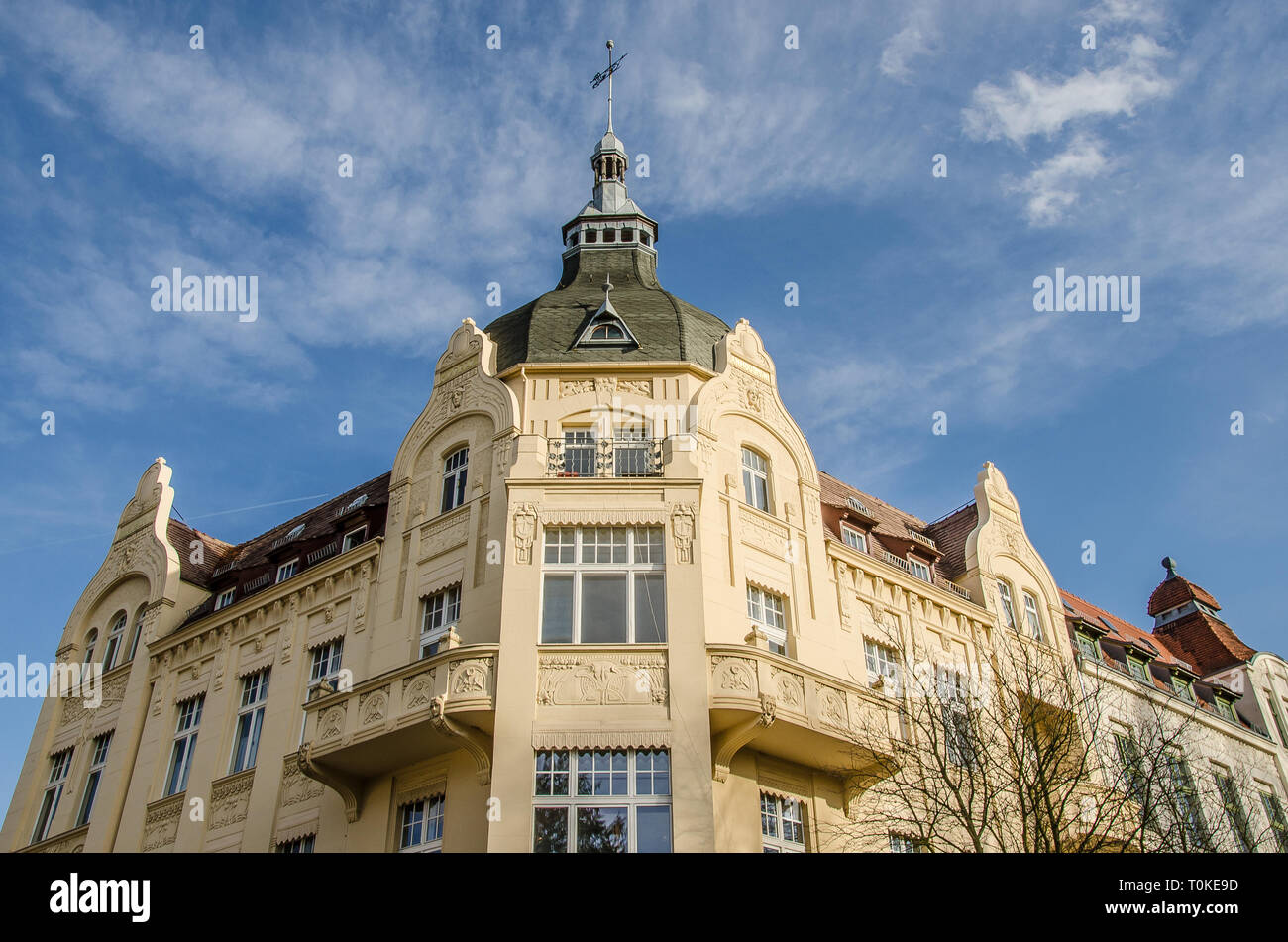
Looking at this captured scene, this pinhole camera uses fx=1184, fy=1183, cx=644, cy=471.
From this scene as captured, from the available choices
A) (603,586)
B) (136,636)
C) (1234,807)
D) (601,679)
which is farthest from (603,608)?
(136,636)

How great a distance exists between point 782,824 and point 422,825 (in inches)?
248

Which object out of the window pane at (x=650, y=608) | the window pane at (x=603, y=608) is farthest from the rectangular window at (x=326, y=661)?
the window pane at (x=650, y=608)

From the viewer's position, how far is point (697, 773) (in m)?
18.5

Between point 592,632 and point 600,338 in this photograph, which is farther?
point 600,338

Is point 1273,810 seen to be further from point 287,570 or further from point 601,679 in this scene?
point 287,570

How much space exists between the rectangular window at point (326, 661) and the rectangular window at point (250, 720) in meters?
1.35

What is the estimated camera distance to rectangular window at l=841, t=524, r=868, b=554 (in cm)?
2755

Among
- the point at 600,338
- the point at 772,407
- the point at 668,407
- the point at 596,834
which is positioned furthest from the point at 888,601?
the point at 596,834

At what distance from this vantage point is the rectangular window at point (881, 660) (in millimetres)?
25656

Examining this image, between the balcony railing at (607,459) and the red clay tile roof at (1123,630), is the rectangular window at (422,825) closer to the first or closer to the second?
the balcony railing at (607,459)

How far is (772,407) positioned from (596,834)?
36.5 feet

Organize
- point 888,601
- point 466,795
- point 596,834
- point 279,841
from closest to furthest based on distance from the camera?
1. point 596,834
2. point 466,795
3. point 279,841
4. point 888,601

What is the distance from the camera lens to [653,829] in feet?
59.7

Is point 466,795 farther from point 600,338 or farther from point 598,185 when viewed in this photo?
point 598,185
